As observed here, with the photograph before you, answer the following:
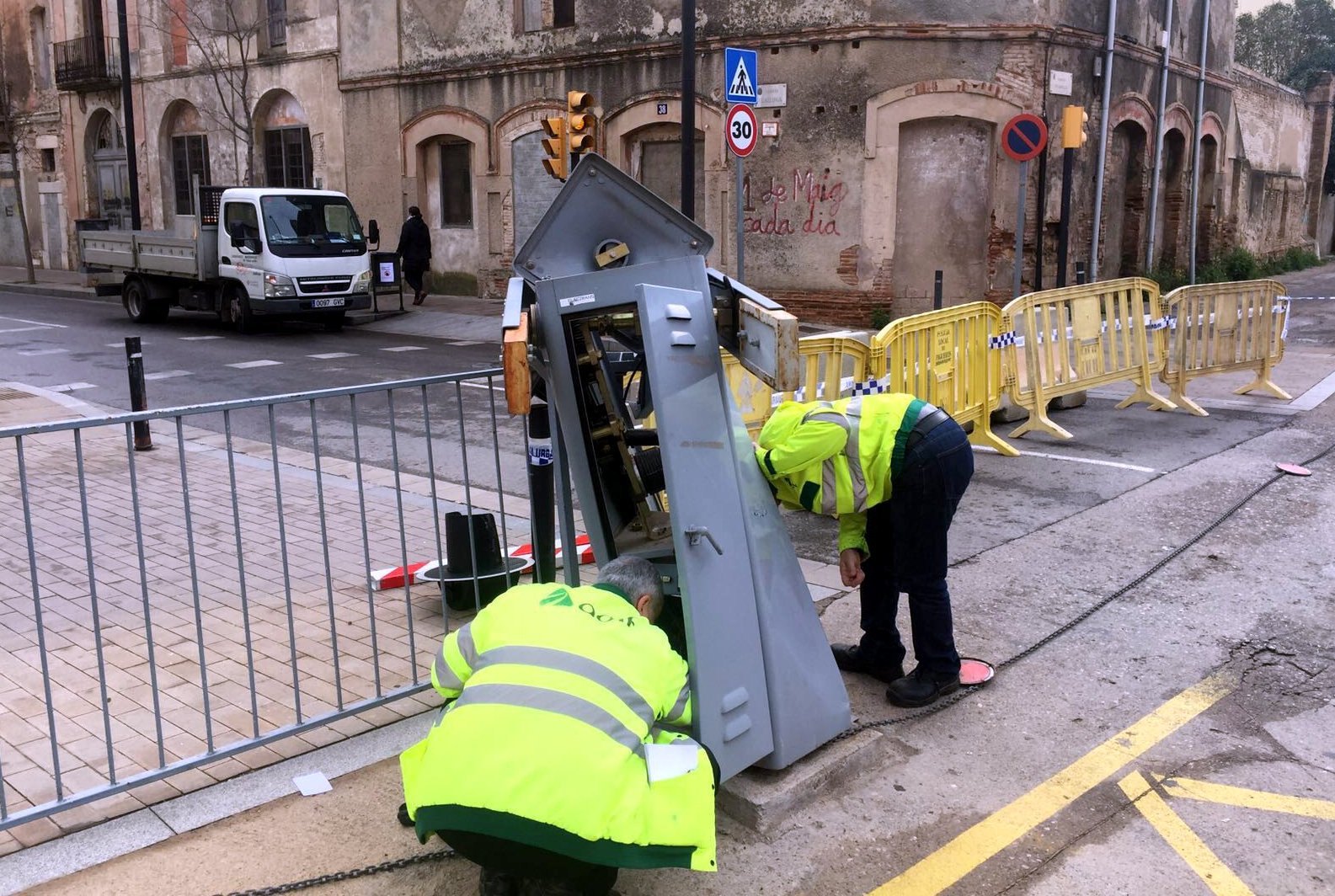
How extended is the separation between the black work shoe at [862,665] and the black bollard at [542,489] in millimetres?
1325

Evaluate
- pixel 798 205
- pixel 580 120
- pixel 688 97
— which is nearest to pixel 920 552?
pixel 580 120

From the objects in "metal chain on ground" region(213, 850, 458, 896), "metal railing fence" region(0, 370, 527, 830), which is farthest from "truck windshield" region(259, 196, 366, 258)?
"metal chain on ground" region(213, 850, 458, 896)

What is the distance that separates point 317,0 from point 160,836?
23.8 meters

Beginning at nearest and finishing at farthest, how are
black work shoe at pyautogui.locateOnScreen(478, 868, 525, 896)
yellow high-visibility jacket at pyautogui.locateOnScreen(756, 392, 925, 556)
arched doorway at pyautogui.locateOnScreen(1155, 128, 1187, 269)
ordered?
black work shoe at pyautogui.locateOnScreen(478, 868, 525, 896) → yellow high-visibility jacket at pyautogui.locateOnScreen(756, 392, 925, 556) → arched doorway at pyautogui.locateOnScreen(1155, 128, 1187, 269)

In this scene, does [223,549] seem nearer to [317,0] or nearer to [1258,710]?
[1258,710]

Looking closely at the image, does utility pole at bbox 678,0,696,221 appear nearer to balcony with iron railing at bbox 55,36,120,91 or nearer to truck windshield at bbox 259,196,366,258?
truck windshield at bbox 259,196,366,258

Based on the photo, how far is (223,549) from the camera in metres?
6.79

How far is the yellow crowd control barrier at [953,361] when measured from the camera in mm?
8023

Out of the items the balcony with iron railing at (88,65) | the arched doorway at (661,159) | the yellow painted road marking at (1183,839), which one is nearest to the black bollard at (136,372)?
the yellow painted road marking at (1183,839)

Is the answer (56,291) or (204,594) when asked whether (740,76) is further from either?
(56,291)

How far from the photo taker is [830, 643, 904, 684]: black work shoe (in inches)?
190

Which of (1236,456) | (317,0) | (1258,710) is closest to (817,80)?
(1236,456)

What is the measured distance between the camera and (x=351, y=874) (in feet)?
11.0

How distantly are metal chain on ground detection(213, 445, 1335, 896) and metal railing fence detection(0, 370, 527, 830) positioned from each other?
0.75m
